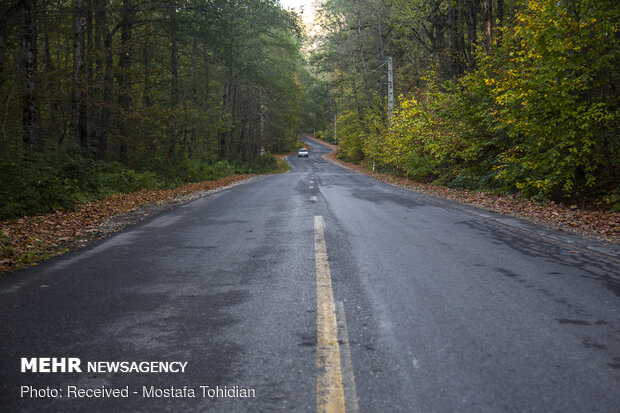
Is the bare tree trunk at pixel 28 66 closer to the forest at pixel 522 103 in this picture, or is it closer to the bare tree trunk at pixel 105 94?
the bare tree trunk at pixel 105 94

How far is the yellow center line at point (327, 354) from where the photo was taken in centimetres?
225

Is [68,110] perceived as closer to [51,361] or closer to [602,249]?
[51,361]

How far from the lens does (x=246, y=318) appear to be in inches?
133

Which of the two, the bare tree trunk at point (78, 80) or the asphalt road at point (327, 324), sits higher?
the bare tree trunk at point (78, 80)

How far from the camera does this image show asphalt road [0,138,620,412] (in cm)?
233

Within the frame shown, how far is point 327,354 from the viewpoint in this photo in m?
2.74

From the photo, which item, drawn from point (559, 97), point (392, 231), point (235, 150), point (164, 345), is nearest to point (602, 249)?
point (392, 231)

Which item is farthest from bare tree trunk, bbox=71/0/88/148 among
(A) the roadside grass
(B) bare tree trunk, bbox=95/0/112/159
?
(A) the roadside grass

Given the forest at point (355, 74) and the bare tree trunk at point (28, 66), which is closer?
the forest at point (355, 74)

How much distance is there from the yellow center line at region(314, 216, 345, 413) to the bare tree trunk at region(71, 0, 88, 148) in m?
13.5

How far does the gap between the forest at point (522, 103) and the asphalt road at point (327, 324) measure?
4.94 meters

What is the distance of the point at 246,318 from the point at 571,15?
409 inches

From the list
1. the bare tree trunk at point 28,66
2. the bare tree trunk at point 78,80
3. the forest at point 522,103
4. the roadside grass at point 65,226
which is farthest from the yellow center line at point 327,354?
the bare tree trunk at point 78,80

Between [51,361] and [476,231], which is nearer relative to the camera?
[51,361]
